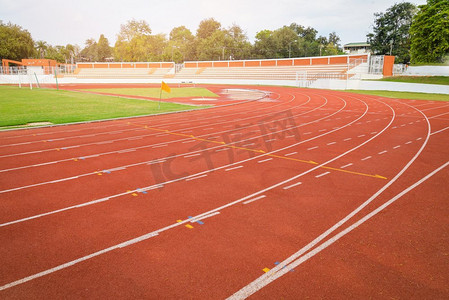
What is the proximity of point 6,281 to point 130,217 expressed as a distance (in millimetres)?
2292

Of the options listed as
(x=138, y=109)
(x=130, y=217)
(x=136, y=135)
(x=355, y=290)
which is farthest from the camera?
(x=138, y=109)

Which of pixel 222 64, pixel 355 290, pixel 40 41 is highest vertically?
pixel 40 41

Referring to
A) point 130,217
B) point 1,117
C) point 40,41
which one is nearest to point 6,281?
point 130,217

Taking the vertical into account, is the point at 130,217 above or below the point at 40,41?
below

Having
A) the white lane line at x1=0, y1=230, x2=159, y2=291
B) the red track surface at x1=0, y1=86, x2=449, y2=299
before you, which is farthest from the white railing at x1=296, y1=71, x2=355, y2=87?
the white lane line at x1=0, y1=230, x2=159, y2=291

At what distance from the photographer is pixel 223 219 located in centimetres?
620

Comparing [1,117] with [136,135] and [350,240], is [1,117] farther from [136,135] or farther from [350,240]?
[350,240]

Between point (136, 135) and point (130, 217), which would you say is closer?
point (130, 217)

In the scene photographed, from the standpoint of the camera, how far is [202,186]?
315 inches

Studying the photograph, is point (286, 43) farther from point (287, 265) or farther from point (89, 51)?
point (89, 51)

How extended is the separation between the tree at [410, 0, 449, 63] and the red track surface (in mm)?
35554

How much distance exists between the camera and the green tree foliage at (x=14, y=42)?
8563 centimetres

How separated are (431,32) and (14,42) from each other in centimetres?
9857

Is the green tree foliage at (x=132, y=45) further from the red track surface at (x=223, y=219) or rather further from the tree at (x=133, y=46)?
the red track surface at (x=223, y=219)
